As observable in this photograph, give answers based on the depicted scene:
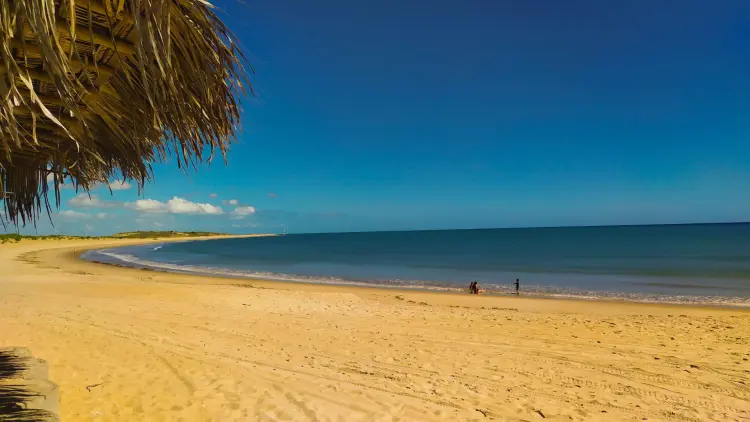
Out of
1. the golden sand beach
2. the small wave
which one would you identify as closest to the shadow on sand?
the golden sand beach

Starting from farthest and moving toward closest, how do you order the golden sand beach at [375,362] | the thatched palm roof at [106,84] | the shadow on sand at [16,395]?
the golden sand beach at [375,362] < the shadow on sand at [16,395] < the thatched palm roof at [106,84]

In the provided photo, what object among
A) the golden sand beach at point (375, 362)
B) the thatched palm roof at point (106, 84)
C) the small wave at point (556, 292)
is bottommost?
the small wave at point (556, 292)

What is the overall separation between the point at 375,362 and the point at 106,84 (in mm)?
5474

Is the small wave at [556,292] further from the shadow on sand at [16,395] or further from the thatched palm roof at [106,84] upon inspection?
the thatched palm roof at [106,84]

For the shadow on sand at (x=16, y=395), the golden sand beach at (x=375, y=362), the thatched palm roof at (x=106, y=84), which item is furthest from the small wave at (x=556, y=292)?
the thatched palm roof at (x=106, y=84)

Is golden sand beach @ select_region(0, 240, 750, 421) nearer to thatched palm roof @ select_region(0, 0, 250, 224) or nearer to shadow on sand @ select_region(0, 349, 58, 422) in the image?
shadow on sand @ select_region(0, 349, 58, 422)

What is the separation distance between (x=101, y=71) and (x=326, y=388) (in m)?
4.51

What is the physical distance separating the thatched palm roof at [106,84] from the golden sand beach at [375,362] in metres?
2.84

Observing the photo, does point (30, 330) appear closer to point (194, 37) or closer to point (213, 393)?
point (213, 393)

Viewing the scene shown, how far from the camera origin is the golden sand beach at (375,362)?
16.0 feet

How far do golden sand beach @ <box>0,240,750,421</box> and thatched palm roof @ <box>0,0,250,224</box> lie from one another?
2844 mm

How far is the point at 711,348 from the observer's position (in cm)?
800

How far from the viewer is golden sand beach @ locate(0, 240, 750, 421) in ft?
16.0

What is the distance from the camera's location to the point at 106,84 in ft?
8.20
